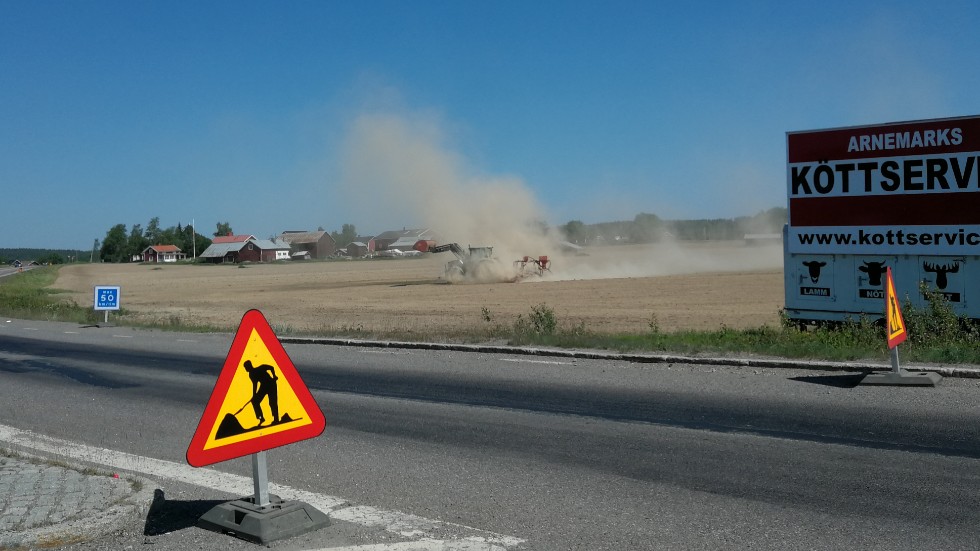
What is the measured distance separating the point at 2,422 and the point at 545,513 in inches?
308

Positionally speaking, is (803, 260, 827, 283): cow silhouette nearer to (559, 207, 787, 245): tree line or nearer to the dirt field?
the dirt field

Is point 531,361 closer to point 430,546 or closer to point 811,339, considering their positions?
point 811,339

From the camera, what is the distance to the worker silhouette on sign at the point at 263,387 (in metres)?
6.01

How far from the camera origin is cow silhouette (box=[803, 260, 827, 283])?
17641mm

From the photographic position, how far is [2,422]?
36.2ft

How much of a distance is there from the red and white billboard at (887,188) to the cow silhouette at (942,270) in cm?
23

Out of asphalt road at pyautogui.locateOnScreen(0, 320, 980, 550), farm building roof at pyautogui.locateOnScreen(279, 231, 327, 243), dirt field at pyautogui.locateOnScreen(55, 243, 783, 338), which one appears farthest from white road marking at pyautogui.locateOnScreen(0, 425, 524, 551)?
farm building roof at pyautogui.locateOnScreen(279, 231, 327, 243)

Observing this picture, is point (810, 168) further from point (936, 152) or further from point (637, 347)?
point (637, 347)

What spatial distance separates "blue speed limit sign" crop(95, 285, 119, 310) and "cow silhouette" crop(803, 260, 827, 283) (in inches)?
827

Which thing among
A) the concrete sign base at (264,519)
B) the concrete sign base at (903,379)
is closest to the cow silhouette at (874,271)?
the concrete sign base at (903,379)

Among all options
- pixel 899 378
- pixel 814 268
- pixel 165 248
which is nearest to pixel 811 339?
pixel 814 268

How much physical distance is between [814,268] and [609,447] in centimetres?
1081

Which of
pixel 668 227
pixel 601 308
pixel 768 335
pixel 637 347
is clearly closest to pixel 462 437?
pixel 637 347

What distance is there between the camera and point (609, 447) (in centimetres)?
840
